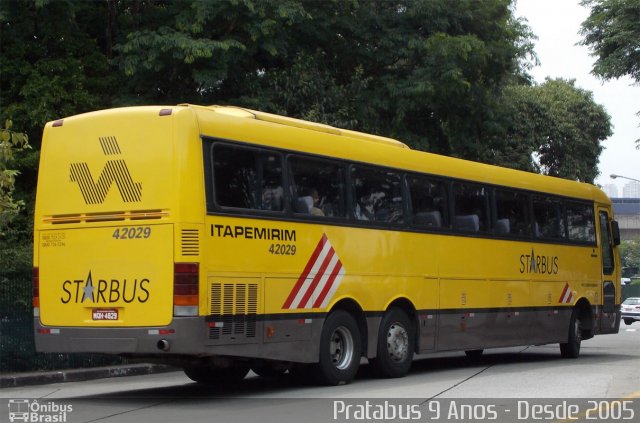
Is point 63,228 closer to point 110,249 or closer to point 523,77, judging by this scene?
point 110,249

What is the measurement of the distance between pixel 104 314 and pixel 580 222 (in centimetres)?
1206

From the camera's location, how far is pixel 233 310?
12.3 m

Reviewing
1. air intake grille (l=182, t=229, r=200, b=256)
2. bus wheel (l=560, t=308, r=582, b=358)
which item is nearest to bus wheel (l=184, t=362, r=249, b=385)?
air intake grille (l=182, t=229, r=200, b=256)

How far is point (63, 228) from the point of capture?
502 inches

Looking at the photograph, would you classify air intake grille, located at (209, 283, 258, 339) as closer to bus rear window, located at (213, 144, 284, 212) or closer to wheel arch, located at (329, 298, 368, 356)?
bus rear window, located at (213, 144, 284, 212)

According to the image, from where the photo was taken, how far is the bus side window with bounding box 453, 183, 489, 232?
1706 cm

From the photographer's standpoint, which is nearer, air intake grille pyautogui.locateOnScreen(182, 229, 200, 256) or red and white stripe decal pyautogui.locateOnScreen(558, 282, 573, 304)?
air intake grille pyautogui.locateOnScreen(182, 229, 200, 256)

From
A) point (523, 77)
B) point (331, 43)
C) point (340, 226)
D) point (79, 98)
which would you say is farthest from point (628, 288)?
point (340, 226)

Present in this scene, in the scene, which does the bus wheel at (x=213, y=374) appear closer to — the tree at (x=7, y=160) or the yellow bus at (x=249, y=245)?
the yellow bus at (x=249, y=245)

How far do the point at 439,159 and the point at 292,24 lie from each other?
7.94 meters

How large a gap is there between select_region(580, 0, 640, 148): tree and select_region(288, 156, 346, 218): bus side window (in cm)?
1690

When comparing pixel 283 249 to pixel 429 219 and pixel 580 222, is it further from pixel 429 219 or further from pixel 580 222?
pixel 580 222

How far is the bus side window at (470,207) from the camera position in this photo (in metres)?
17.1

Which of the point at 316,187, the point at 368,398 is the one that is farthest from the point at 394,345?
the point at 368,398
